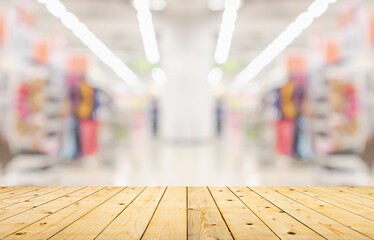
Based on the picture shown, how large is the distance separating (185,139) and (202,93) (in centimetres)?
161

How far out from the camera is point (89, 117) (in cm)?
527

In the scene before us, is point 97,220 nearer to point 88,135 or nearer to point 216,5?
point 88,135

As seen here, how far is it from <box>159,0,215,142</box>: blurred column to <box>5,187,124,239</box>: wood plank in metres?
8.30

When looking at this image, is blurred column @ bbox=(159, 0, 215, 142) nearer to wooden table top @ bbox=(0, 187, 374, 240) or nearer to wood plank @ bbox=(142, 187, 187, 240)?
Answer: wooden table top @ bbox=(0, 187, 374, 240)

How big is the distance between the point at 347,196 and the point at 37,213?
1895 mm

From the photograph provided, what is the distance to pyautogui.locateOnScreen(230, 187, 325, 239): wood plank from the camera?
4.30 ft

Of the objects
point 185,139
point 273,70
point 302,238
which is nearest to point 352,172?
point 302,238

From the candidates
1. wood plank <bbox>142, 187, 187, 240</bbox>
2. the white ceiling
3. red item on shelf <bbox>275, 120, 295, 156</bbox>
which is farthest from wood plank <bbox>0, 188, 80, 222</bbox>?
the white ceiling

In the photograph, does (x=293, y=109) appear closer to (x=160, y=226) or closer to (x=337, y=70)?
(x=337, y=70)

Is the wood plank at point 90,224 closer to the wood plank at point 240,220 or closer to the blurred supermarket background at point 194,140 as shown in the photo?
the wood plank at point 240,220

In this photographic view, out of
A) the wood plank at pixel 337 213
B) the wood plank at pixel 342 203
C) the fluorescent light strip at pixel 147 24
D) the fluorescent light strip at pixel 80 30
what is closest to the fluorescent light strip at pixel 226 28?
the fluorescent light strip at pixel 147 24

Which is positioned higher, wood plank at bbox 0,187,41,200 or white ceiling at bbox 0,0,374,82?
white ceiling at bbox 0,0,374,82

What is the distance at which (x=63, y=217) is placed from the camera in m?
1.57

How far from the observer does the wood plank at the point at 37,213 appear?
138 centimetres
